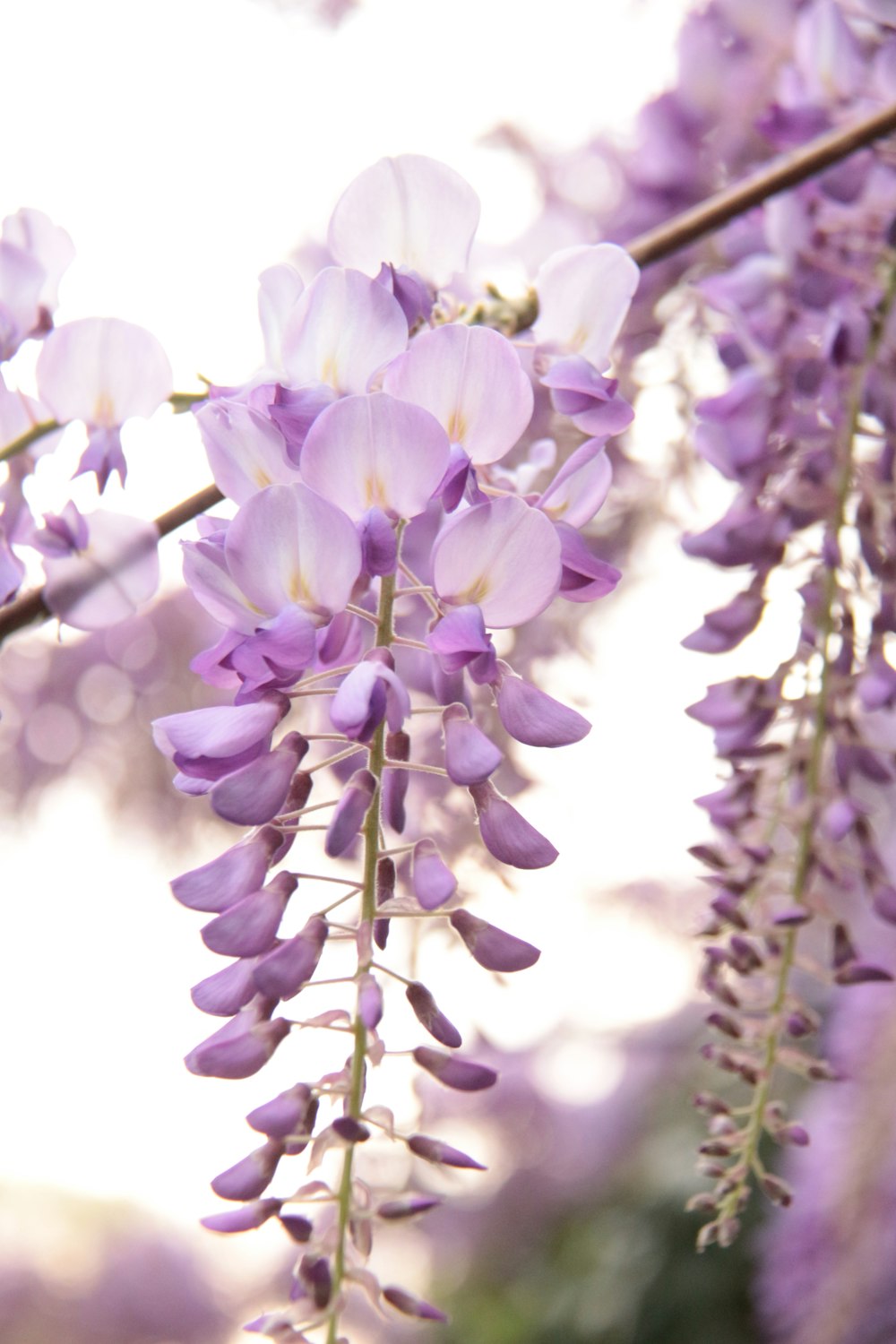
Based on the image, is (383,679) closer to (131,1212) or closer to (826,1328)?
(826,1328)

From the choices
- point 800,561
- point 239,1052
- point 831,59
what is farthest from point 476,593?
point 831,59

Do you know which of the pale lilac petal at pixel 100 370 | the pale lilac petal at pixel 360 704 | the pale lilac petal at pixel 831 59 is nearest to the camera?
the pale lilac petal at pixel 360 704

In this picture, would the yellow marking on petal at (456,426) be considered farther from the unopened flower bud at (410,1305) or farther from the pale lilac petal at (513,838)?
the unopened flower bud at (410,1305)

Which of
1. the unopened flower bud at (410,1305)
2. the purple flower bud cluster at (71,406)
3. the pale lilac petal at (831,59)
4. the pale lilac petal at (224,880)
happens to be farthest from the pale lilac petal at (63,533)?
the pale lilac petal at (831,59)

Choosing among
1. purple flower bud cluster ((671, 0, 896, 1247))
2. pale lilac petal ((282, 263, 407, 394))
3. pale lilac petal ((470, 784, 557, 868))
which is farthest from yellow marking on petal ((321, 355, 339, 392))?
purple flower bud cluster ((671, 0, 896, 1247))

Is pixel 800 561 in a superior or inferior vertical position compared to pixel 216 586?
inferior

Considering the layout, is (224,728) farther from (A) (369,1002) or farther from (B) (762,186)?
(B) (762,186)
